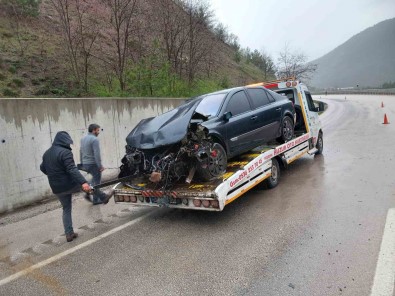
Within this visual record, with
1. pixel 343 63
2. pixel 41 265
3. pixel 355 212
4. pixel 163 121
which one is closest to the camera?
pixel 41 265

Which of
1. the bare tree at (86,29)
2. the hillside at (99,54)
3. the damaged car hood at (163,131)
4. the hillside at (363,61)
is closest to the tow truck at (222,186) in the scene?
the damaged car hood at (163,131)

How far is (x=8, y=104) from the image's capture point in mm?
7031

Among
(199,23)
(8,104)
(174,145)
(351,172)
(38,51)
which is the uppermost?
(199,23)

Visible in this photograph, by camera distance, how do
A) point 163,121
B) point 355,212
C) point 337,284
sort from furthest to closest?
1. point 163,121
2. point 355,212
3. point 337,284

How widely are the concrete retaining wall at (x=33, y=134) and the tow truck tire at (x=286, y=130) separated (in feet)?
14.8

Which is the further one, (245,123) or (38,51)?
(38,51)

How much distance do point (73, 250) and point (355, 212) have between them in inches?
168

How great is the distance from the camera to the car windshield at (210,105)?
6.59 meters

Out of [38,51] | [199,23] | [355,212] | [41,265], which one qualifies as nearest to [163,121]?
[41,265]

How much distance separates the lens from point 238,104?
7027mm

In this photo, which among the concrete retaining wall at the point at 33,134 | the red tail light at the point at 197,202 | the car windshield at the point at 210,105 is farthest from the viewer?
the concrete retaining wall at the point at 33,134

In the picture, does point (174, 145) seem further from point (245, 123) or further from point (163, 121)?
point (245, 123)

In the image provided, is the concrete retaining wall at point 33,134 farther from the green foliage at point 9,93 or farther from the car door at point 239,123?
the car door at point 239,123

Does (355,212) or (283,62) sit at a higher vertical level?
(283,62)
